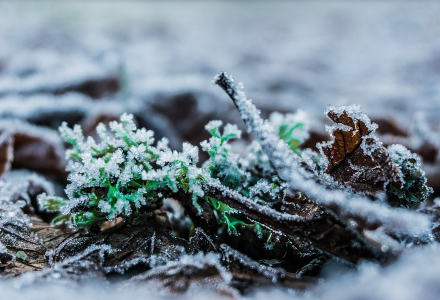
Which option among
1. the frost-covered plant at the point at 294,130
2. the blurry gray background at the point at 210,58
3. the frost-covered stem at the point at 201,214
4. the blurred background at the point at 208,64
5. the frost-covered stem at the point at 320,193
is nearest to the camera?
the frost-covered stem at the point at 320,193

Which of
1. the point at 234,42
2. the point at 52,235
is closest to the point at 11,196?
the point at 52,235

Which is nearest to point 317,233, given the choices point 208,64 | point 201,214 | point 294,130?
point 201,214

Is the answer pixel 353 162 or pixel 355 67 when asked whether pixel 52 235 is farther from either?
pixel 355 67

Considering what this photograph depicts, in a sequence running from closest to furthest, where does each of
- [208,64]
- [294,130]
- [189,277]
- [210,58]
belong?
[189,277] < [294,130] < [208,64] < [210,58]

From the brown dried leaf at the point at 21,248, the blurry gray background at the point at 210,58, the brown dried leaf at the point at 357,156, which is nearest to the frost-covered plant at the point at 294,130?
the brown dried leaf at the point at 357,156

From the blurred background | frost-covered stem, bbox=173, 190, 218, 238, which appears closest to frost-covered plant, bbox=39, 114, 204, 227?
frost-covered stem, bbox=173, 190, 218, 238

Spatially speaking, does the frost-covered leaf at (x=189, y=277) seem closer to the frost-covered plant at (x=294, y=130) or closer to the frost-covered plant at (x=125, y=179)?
the frost-covered plant at (x=125, y=179)

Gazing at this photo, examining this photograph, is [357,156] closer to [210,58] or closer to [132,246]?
[132,246]
